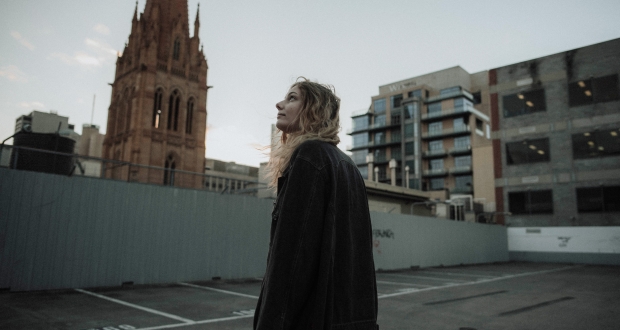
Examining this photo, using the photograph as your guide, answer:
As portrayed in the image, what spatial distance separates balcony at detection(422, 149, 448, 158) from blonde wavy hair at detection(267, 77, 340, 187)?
62.1 metres

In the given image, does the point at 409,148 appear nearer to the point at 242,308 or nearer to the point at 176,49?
the point at 176,49

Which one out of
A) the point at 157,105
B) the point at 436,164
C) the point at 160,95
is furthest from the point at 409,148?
the point at 157,105

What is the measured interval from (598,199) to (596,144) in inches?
146

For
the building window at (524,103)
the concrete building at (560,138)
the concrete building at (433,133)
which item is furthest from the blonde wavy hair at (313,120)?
the concrete building at (433,133)

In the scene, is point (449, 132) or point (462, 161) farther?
point (449, 132)

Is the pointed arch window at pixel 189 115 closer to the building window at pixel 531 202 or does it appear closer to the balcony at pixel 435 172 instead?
the balcony at pixel 435 172

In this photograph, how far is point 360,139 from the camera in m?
71.6

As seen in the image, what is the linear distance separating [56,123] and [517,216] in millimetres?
31381

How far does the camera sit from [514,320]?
289 inches

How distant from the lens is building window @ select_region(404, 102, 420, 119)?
6392 cm

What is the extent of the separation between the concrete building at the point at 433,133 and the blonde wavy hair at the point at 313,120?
5478 centimetres

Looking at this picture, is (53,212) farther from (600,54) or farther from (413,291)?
(600,54)

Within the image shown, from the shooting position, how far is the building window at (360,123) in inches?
2798

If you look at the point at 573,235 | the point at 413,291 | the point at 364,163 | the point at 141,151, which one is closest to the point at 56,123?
the point at 413,291
